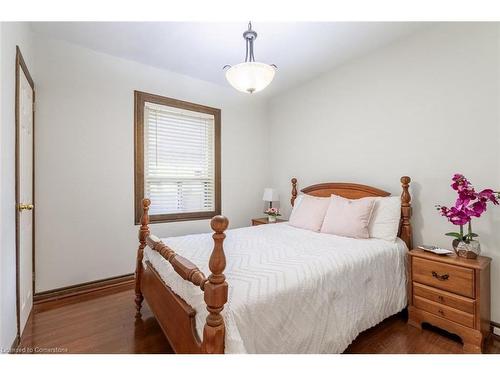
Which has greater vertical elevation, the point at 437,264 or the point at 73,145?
the point at 73,145

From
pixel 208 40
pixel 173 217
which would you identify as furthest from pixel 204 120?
pixel 173 217

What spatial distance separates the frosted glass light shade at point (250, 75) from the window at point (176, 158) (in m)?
1.58

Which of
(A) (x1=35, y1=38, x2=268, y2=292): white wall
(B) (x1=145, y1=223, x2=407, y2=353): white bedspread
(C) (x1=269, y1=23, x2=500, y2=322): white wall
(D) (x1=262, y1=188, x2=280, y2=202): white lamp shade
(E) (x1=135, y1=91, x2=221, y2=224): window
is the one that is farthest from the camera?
(D) (x1=262, y1=188, x2=280, y2=202): white lamp shade

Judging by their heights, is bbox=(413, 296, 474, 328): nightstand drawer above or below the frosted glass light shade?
below

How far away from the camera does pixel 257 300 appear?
47.9 inches

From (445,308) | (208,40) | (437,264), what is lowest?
(445,308)

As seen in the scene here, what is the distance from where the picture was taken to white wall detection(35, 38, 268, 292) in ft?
8.11

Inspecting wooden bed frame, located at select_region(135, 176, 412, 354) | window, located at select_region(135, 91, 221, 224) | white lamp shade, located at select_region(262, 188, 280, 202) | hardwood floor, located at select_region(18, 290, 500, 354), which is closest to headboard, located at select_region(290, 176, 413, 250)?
wooden bed frame, located at select_region(135, 176, 412, 354)

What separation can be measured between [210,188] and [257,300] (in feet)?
8.29

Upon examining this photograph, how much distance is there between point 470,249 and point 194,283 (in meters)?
2.03

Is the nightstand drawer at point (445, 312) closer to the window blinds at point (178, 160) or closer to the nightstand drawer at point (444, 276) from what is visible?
the nightstand drawer at point (444, 276)

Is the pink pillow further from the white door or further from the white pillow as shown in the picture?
the white door

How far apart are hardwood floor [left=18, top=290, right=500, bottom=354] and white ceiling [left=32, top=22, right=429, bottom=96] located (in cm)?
264

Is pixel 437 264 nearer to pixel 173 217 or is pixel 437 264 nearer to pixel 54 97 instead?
pixel 173 217
